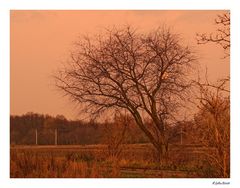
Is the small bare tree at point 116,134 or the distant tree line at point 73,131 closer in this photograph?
the distant tree line at point 73,131

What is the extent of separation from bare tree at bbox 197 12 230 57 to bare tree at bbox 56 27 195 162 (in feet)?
1.63

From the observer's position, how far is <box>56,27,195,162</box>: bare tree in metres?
12.5

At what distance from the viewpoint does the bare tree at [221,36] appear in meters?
11.7

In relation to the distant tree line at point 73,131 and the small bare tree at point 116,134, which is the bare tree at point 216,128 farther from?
the small bare tree at point 116,134

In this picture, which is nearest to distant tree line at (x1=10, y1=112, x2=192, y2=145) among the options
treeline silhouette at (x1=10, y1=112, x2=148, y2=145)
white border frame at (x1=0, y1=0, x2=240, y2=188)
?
treeline silhouette at (x1=10, y1=112, x2=148, y2=145)

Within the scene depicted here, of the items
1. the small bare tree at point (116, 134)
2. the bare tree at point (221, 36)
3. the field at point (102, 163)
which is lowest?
the field at point (102, 163)

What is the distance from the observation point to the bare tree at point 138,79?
41.1 feet

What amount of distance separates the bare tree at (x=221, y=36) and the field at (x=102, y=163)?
1.93 m

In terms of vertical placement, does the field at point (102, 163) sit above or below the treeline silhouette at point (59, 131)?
below

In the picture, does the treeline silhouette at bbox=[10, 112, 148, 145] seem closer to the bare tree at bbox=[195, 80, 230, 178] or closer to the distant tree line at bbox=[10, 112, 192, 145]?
the distant tree line at bbox=[10, 112, 192, 145]
